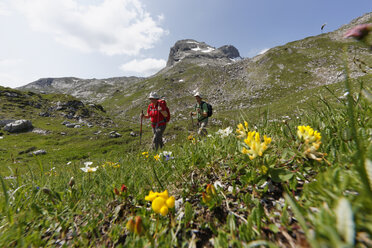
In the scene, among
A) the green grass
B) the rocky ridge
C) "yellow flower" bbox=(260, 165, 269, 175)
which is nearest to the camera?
the green grass

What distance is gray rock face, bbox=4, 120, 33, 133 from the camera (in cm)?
2856

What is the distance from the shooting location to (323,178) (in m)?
1.20

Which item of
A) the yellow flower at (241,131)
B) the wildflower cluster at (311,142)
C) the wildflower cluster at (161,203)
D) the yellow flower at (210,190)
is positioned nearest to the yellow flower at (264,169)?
the wildflower cluster at (311,142)

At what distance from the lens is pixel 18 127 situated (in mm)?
29078

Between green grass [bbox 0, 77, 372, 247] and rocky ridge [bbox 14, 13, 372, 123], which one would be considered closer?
green grass [bbox 0, 77, 372, 247]

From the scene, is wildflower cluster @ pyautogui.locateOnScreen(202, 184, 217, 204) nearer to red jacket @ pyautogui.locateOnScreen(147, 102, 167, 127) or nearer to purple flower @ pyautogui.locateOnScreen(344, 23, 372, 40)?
purple flower @ pyautogui.locateOnScreen(344, 23, 372, 40)

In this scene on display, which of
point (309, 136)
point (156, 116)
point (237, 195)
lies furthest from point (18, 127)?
point (309, 136)

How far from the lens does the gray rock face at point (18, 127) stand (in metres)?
28.6

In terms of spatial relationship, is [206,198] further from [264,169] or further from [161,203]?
[264,169]

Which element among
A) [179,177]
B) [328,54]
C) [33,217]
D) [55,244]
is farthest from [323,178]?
[328,54]

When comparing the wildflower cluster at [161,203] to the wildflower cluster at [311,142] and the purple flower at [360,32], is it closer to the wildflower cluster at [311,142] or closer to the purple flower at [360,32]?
the wildflower cluster at [311,142]

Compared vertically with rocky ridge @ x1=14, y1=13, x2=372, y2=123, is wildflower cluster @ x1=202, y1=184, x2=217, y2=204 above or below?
below

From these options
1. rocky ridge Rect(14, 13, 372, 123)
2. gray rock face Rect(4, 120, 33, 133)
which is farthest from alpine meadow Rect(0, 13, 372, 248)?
gray rock face Rect(4, 120, 33, 133)

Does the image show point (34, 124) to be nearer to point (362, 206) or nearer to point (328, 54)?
point (362, 206)
